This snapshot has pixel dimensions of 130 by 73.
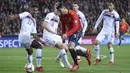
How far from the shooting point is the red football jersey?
1473cm

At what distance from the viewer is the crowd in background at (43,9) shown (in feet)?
115

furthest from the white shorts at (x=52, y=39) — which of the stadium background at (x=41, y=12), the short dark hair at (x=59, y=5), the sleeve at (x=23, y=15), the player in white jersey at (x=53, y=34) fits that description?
the stadium background at (x=41, y=12)

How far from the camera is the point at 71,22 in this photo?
1495cm

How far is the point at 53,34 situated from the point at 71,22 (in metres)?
0.86

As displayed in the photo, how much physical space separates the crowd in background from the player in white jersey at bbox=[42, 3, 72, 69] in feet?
61.2

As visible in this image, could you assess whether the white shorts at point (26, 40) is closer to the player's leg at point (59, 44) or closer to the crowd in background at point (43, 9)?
the player's leg at point (59, 44)

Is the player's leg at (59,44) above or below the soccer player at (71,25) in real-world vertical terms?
below

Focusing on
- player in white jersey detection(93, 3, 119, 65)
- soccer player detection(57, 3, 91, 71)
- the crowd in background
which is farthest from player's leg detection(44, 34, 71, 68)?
the crowd in background

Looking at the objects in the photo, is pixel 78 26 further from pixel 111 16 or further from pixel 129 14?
pixel 129 14

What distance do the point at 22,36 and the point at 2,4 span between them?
22196 millimetres

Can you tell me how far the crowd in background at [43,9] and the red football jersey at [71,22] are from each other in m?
19.2

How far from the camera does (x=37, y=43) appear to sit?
1529cm

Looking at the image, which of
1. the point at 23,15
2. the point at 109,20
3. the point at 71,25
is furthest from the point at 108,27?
the point at 23,15

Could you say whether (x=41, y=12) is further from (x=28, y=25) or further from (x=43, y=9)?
(x=28, y=25)
